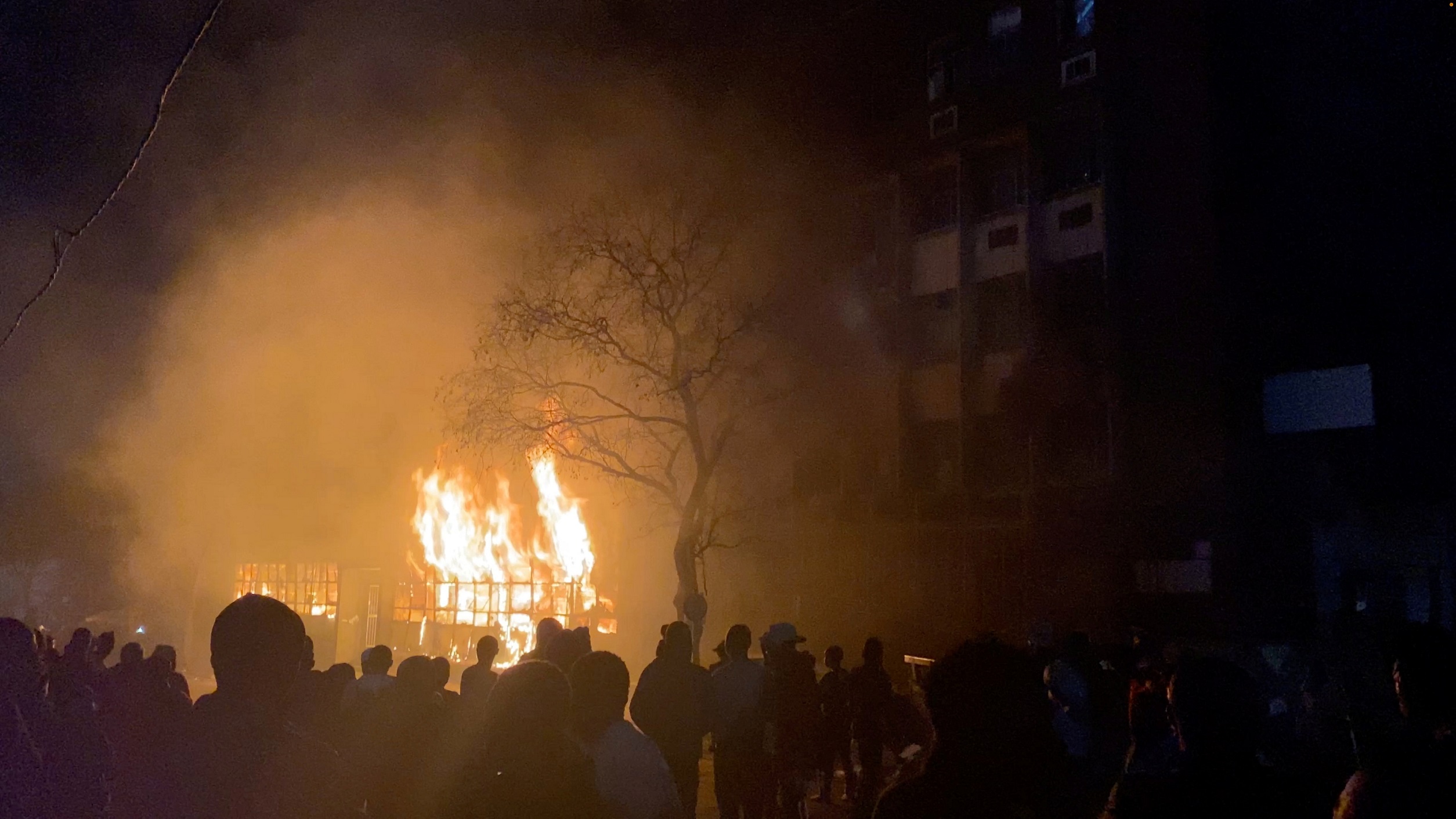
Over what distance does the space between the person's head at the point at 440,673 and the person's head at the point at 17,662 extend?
8.58 feet

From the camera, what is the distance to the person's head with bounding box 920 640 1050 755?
2.55 metres

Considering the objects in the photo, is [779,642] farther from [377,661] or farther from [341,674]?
[341,674]

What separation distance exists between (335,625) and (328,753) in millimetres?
24615

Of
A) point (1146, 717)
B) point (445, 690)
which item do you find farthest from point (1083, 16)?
point (1146, 717)

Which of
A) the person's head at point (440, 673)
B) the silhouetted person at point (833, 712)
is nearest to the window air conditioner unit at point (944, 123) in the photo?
the silhouetted person at point (833, 712)

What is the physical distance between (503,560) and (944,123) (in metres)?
13.0

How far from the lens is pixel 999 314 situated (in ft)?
61.7

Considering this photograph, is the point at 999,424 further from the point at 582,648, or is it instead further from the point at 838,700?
the point at 582,648

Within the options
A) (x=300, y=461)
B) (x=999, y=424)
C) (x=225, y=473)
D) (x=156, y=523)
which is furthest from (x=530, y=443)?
(x=156, y=523)

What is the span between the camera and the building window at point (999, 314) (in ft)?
60.4

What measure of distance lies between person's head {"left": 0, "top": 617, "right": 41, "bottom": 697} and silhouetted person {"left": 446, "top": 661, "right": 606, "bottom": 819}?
1.86 meters

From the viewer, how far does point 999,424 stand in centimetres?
1841

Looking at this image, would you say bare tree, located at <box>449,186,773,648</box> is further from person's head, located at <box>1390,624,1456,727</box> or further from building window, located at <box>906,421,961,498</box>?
person's head, located at <box>1390,624,1456,727</box>

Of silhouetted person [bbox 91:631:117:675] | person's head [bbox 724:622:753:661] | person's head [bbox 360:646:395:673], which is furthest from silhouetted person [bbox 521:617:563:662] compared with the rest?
silhouetted person [bbox 91:631:117:675]
